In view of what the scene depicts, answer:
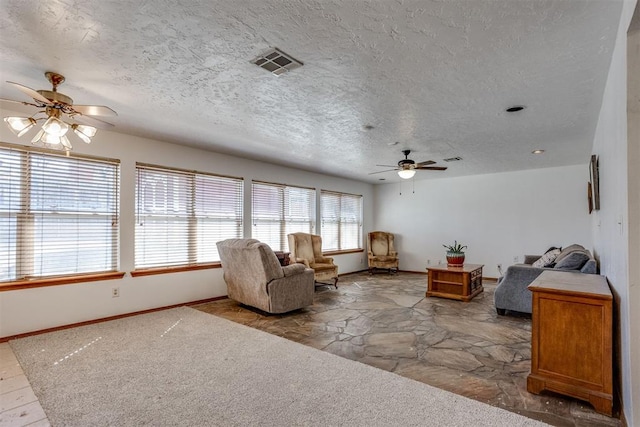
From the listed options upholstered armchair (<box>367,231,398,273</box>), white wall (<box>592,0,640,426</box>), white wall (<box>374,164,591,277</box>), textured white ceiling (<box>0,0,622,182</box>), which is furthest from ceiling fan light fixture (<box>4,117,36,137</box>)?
white wall (<box>374,164,591,277</box>)

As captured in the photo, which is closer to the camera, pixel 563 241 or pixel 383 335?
pixel 383 335

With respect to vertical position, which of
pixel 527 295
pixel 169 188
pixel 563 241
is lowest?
pixel 527 295

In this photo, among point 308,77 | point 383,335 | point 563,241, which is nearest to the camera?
point 308,77

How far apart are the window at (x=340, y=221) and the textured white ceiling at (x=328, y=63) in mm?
3421

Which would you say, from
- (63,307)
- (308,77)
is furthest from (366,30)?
(63,307)

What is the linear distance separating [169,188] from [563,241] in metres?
7.31

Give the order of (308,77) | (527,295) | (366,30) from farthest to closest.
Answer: (527,295) → (308,77) → (366,30)

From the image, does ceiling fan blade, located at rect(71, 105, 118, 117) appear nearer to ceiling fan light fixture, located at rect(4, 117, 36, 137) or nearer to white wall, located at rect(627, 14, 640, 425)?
ceiling fan light fixture, located at rect(4, 117, 36, 137)

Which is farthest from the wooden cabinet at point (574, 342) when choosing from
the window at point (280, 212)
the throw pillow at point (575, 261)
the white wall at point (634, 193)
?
the window at point (280, 212)

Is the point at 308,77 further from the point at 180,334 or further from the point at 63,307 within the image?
the point at 63,307

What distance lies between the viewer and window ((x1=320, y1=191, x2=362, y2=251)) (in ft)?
24.9

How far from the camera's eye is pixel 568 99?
3090 mm

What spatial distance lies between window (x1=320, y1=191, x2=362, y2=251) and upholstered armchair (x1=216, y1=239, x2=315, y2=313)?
3.05 m

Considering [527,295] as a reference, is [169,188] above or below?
above
